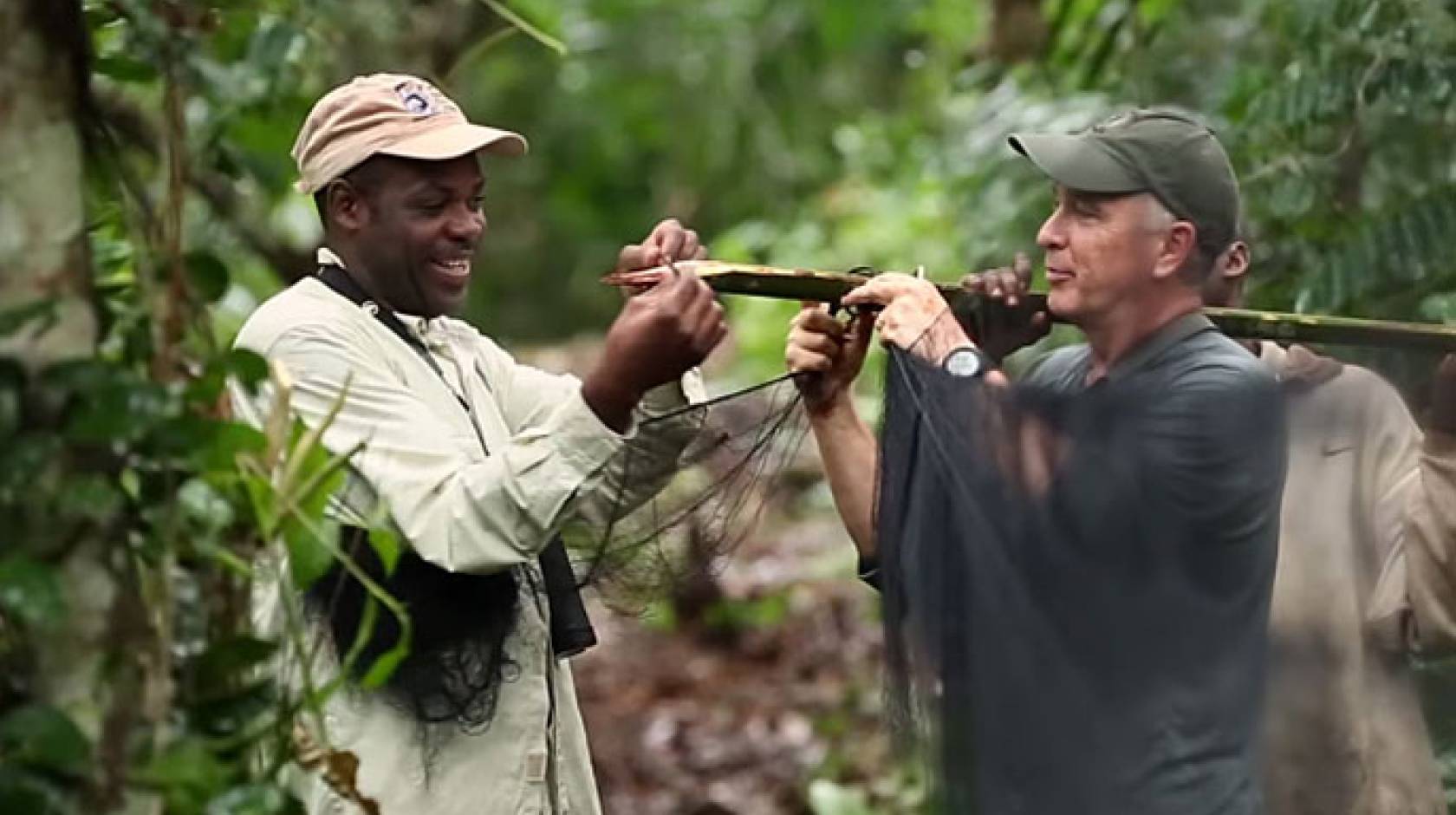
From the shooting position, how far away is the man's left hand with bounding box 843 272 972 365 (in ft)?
11.5

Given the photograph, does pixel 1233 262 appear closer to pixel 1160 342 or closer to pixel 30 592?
pixel 1160 342

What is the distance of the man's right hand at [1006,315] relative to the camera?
3707 millimetres

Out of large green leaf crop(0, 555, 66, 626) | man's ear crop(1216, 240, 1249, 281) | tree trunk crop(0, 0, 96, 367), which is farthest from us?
man's ear crop(1216, 240, 1249, 281)

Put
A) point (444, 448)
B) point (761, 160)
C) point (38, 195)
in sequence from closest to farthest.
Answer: point (38, 195) < point (444, 448) < point (761, 160)

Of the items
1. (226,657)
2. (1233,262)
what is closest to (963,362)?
(1233,262)

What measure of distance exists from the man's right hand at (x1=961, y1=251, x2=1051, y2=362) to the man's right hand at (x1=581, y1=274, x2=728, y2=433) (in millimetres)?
475

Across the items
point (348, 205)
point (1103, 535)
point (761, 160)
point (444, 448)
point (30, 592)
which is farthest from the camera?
point (761, 160)

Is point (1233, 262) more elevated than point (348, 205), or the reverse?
point (348, 205)

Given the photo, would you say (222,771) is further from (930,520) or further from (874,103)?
(874,103)

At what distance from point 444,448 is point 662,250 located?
0.46m

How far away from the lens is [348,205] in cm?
381

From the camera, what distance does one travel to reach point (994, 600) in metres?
3.38

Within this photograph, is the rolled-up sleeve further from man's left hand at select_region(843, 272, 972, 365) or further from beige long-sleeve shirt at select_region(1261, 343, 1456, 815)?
man's left hand at select_region(843, 272, 972, 365)

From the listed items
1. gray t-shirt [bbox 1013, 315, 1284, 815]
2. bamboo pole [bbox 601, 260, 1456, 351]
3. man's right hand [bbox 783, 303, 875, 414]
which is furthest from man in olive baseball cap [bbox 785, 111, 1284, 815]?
man's right hand [bbox 783, 303, 875, 414]
